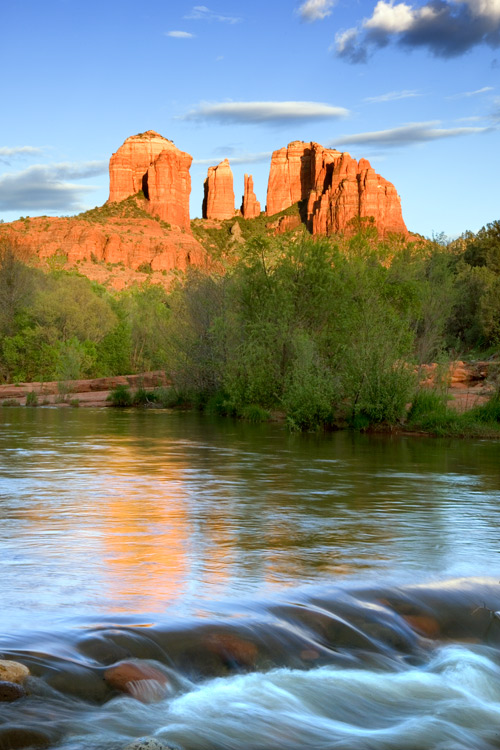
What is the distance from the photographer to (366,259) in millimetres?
32062

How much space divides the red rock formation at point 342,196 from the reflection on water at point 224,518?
399 ft

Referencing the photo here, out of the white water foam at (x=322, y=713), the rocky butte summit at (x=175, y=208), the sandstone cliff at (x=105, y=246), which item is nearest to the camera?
the white water foam at (x=322, y=713)

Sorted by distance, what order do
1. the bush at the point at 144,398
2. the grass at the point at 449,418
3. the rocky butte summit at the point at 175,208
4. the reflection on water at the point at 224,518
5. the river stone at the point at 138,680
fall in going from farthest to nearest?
the rocky butte summit at the point at 175,208 → the bush at the point at 144,398 → the grass at the point at 449,418 → the reflection on water at the point at 224,518 → the river stone at the point at 138,680

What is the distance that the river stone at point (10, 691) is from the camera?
15.4 ft

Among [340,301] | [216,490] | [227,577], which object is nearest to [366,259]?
[340,301]

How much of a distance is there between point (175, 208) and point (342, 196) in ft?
95.1

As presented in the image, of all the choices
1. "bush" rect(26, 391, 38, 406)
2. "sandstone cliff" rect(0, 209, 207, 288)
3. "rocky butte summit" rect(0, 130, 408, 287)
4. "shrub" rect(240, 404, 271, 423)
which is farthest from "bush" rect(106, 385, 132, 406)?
"sandstone cliff" rect(0, 209, 207, 288)

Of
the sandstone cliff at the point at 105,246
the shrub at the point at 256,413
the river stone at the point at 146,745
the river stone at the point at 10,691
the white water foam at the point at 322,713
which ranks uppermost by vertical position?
the sandstone cliff at the point at 105,246

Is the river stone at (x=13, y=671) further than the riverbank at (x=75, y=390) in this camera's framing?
No

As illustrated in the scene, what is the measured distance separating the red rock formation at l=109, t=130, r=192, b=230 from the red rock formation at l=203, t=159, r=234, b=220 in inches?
279

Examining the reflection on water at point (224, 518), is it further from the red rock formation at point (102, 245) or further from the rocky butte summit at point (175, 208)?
the red rock formation at point (102, 245)

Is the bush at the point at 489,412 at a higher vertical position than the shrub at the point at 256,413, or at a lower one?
higher

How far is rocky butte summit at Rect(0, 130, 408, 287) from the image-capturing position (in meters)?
129

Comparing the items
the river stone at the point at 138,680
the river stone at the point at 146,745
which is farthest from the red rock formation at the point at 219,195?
the river stone at the point at 146,745
